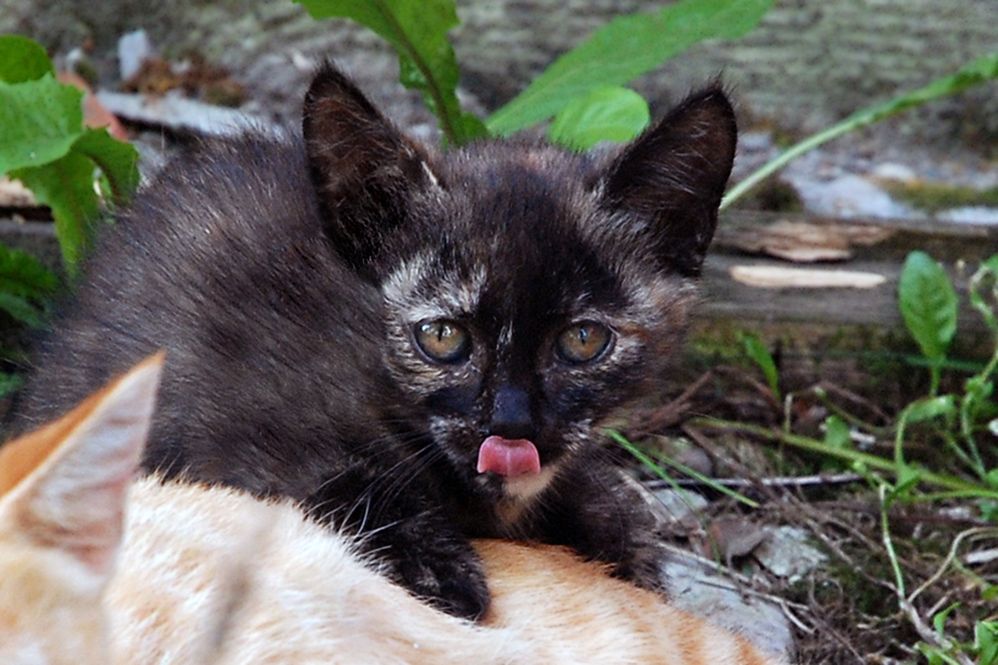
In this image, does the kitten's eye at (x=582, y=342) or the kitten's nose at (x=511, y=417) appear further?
the kitten's eye at (x=582, y=342)

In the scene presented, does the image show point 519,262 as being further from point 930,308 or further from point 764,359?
point 930,308

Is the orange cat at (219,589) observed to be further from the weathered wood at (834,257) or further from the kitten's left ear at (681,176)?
the weathered wood at (834,257)

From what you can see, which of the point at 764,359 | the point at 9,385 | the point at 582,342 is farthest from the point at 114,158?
the point at 764,359

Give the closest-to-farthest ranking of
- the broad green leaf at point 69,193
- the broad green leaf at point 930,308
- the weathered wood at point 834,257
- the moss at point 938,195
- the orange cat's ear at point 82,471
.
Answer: the orange cat's ear at point 82,471
the broad green leaf at point 69,193
the broad green leaf at point 930,308
the weathered wood at point 834,257
the moss at point 938,195

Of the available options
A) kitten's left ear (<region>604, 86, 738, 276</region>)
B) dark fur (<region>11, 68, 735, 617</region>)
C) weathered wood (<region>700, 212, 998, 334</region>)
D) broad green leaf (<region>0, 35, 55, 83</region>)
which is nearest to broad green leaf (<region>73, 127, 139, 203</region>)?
broad green leaf (<region>0, 35, 55, 83</region>)

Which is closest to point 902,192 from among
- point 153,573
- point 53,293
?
point 53,293

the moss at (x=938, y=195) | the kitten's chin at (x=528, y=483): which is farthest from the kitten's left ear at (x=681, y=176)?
the moss at (x=938, y=195)

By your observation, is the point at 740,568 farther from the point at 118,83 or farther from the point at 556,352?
the point at 118,83
